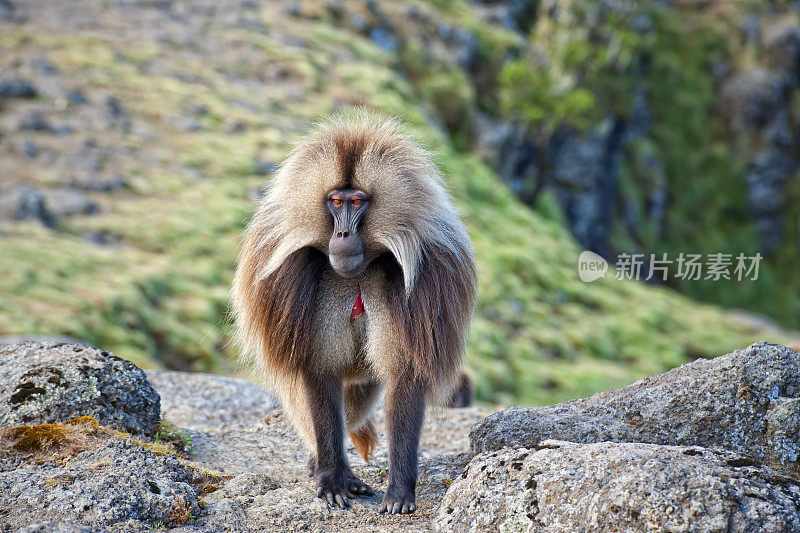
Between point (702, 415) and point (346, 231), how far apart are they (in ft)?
8.28

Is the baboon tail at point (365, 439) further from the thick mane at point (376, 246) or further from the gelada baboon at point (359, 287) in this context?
the thick mane at point (376, 246)

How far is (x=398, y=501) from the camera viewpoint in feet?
16.5

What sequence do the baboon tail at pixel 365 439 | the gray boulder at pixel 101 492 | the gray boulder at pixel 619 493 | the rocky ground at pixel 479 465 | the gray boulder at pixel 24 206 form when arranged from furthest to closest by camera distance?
the gray boulder at pixel 24 206, the baboon tail at pixel 365 439, the gray boulder at pixel 101 492, the rocky ground at pixel 479 465, the gray boulder at pixel 619 493

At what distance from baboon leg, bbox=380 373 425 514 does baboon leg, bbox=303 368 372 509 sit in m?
0.43

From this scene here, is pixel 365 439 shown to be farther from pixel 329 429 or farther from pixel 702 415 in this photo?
pixel 702 415

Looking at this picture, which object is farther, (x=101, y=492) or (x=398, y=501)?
(x=398, y=501)

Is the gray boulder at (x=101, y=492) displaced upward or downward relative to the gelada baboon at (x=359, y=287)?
downward

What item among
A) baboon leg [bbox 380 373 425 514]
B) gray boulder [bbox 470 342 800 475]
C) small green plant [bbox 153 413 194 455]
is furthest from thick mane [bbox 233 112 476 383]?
small green plant [bbox 153 413 194 455]

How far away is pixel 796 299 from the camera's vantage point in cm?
4434

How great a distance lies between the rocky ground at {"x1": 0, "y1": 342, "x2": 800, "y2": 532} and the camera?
3.59m

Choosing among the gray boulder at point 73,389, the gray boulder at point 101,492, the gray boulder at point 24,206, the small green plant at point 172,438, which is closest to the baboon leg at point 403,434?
the gray boulder at point 101,492

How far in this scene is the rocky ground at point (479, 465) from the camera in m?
3.59

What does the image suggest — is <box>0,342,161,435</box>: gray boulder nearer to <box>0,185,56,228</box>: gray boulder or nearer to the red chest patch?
the red chest patch

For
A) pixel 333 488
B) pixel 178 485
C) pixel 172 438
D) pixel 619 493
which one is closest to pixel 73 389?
pixel 172 438
